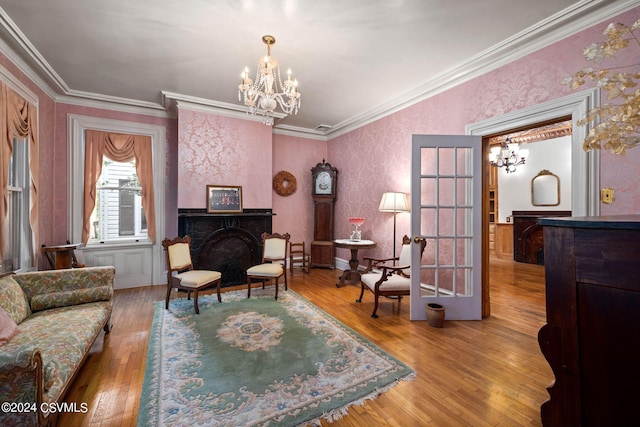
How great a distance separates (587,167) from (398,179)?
7.65 ft

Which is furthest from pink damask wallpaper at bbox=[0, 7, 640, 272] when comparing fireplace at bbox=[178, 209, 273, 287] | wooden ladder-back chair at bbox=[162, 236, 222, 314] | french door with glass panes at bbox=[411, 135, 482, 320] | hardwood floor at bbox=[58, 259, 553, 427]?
hardwood floor at bbox=[58, 259, 553, 427]

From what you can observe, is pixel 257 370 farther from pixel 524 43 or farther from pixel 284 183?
pixel 284 183

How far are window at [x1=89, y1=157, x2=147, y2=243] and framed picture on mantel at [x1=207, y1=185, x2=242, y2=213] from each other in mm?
1227

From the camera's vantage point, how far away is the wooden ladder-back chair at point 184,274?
3382mm

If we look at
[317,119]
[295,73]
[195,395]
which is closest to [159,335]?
[195,395]

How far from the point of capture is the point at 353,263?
4879 mm

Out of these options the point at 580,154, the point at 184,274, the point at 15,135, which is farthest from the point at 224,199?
the point at 580,154

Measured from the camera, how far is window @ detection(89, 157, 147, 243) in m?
4.44

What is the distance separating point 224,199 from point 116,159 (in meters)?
1.79

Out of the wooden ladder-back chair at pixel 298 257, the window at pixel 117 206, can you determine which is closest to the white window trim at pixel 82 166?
the window at pixel 117 206

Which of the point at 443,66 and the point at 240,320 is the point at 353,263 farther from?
the point at 443,66

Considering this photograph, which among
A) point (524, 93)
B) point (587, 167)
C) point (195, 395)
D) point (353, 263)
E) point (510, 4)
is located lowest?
point (195, 395)

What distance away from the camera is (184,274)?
357 centimetres

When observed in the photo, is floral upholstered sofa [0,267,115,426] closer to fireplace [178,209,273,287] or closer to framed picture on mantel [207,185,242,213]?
fireplace [178,209,273,287]
